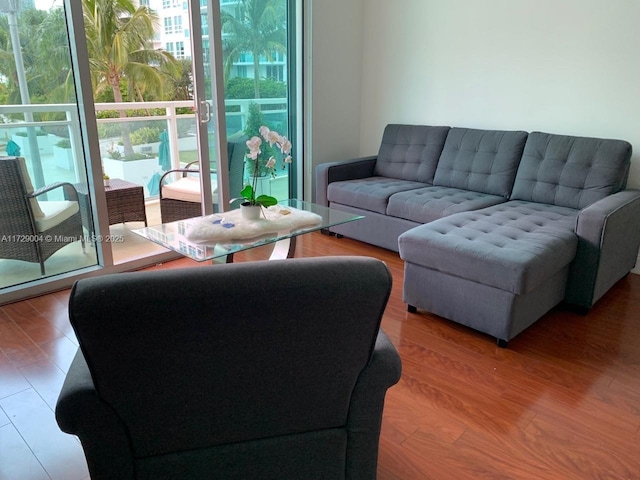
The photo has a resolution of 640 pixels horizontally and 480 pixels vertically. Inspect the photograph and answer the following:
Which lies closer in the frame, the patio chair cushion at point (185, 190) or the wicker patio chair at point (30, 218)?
the wicker patio chair at point (30, 218)

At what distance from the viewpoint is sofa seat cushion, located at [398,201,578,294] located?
2.26m

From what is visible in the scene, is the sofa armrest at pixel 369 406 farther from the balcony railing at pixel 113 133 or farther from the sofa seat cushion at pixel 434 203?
the balcony railing at pixel 113 133

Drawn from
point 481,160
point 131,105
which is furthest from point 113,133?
point 481,160

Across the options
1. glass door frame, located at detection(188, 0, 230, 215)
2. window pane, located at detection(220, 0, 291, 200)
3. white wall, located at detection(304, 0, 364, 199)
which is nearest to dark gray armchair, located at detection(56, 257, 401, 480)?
glass door frame, located at detection(188, 0, 230, 215)

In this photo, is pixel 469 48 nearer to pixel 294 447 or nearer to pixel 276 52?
pixel 276 52

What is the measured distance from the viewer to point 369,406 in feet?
4.11

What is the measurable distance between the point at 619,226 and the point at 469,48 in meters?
1.85

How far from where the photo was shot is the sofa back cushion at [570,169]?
3.01 metres

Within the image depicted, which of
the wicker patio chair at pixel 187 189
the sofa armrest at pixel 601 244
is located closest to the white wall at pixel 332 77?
the wicker patio chair at pixel 187 189

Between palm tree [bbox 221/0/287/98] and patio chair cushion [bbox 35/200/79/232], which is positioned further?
palm tree [bbox 221/0/287/98]

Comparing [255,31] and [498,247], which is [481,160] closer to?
[498,247]

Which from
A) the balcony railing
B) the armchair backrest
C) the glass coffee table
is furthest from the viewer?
the balcony railing

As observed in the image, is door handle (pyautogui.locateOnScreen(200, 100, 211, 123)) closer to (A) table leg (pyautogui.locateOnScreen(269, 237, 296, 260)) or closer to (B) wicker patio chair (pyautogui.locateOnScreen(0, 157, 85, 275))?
(B) wicker patio chair (pyautogui.locateOnScreen(0, 157, 85, 275))

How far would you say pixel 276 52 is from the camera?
4.08m
